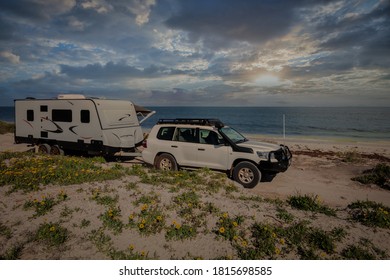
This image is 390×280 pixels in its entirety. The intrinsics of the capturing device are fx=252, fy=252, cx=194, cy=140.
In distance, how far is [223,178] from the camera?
7648mm

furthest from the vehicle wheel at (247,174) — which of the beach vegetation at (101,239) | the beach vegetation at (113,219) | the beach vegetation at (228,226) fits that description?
the beach vegetation at (101,239)

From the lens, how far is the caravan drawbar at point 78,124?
11211mm

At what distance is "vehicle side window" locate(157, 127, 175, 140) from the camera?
9320 mm

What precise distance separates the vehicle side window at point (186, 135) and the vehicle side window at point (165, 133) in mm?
267

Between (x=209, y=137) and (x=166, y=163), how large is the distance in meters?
1.92

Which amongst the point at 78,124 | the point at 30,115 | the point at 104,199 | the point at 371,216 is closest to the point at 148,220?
the point at 104,199

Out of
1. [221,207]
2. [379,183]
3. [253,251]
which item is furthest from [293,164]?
[253,251]

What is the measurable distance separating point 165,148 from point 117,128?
11.8ft

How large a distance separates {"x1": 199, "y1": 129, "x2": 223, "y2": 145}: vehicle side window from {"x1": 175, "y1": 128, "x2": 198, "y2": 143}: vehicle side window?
0.24 metres

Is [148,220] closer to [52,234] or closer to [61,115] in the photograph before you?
[52,234]

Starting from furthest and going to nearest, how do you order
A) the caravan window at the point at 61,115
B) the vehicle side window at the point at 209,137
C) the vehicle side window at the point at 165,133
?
the caravan window at the point at 61,115 → the vehicle side window at the point at 165,133 → the vehicle side window at the point at 209,137

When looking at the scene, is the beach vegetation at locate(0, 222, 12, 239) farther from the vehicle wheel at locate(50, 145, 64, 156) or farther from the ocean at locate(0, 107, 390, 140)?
the ocean at locate(0, 107, 390, 140)

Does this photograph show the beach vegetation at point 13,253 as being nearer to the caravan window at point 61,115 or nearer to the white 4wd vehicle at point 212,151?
the white 4wd vehicle at point 212,151
